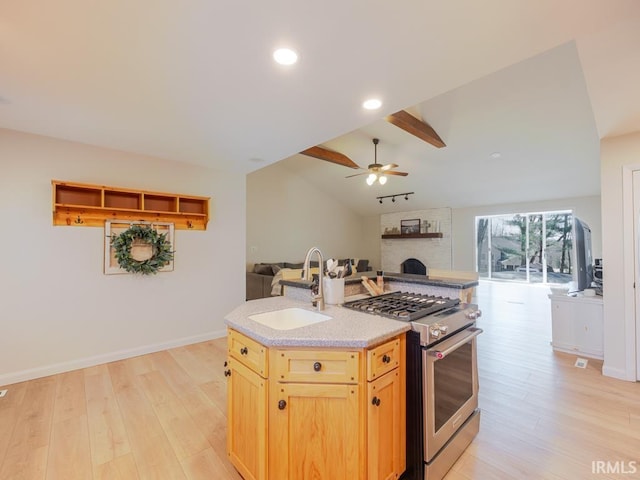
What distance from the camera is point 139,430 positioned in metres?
2.06

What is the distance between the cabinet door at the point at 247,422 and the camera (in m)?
1.37

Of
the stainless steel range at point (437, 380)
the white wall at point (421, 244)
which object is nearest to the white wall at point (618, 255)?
the stainless steel range at point (437, 380)

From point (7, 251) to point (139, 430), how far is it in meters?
2.18

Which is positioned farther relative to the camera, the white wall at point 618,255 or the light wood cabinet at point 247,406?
the white wall at point 618,255

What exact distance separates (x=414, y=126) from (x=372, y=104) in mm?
1992

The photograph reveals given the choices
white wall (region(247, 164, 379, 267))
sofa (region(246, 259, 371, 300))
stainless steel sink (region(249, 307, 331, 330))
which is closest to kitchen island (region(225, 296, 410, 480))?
stainless steel sink (region(249, 307, 331, 330))

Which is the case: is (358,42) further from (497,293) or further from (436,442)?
(497,293)

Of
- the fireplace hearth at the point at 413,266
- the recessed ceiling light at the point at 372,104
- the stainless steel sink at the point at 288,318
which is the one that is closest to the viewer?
the stainless steel sink at the point at 288,318

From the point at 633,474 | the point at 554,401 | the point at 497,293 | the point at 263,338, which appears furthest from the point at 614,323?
the point at 497,293

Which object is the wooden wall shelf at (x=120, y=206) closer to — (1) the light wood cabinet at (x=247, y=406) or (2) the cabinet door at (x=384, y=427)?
(1) the light wood cabinet at (x=247, y=406)

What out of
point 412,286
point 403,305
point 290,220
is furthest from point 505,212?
point 403,305

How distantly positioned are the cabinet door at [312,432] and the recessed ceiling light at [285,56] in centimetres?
176

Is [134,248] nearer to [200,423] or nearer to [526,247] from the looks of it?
[200,423]

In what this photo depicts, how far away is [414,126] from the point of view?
4070mm
